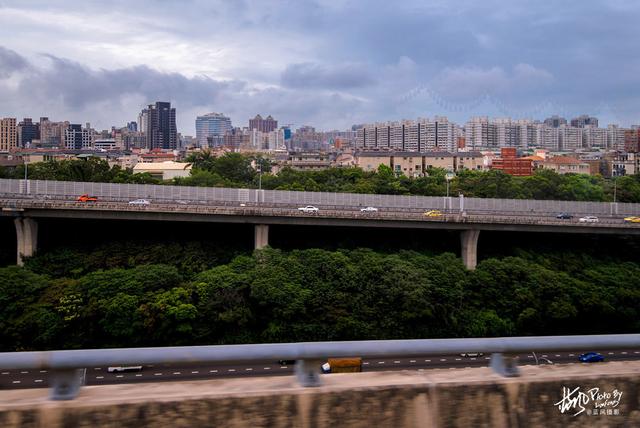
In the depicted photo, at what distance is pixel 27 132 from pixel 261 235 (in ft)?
312

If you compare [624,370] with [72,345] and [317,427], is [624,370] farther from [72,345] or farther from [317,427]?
[72,345]

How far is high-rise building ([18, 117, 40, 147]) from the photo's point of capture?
104875 mm

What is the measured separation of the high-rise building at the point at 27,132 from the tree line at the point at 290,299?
297 feet

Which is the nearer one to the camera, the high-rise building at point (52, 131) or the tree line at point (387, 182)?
the tree line at point (387, 182)

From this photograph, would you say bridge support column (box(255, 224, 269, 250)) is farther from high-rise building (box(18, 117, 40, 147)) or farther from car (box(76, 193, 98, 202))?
high-rise building (box(18, 117, 40, 147))

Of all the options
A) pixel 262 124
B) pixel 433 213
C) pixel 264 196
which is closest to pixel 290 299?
pixel 264 196

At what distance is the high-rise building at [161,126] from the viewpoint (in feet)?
421

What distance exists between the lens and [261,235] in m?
25.1

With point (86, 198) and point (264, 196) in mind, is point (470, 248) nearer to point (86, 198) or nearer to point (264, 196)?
point (264, 196)

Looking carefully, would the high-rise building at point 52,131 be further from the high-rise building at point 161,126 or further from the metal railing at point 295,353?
the metal railing at point 295,353

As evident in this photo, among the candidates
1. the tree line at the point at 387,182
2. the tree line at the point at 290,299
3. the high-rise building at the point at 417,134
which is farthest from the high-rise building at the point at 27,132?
the tree line at the point at 290,299

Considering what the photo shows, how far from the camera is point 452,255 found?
2467 cm

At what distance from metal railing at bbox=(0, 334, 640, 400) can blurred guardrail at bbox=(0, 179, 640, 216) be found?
24488 millimetres

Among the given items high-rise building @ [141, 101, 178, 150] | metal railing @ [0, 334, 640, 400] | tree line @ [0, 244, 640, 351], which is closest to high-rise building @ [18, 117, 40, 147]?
high-rise building @ [141, 101, 178, 150]
